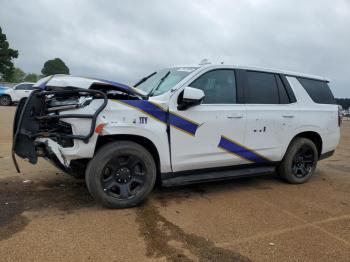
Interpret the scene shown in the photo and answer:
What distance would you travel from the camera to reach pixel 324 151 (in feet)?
21.3

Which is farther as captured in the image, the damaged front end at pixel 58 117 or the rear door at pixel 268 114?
the rear door at pixel 268 114

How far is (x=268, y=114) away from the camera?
18.2 feet

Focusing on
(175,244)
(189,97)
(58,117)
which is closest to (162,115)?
(189,97)

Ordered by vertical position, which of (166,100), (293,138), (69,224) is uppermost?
→ (166,100)

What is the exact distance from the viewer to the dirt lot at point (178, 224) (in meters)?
3.34

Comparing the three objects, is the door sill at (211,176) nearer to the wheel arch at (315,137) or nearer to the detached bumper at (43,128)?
the wheel arch at (315,137)

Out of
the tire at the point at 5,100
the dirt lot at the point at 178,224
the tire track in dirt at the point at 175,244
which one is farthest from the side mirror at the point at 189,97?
the tire at the point at 5,100

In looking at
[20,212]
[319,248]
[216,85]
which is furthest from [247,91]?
[20,212]

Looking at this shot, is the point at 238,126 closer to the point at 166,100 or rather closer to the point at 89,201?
the point at 166,100

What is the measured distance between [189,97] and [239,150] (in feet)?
4.22

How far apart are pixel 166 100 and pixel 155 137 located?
50 cm

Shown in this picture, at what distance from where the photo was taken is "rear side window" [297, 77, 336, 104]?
6270mm

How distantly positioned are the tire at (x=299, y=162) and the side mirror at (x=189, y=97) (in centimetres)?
215

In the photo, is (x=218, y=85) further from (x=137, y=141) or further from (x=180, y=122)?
(x=137, y=141)
